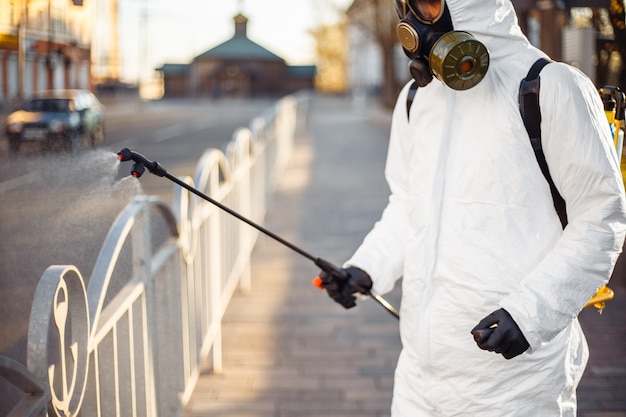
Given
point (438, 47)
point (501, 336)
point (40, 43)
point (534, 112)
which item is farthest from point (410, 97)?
point (40, 43)

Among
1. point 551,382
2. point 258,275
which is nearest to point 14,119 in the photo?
point 258,275

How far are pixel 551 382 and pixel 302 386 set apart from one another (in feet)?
7.13

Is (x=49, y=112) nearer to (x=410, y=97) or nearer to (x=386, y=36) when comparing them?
(x=410, y=97)

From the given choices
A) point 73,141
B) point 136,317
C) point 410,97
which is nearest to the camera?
point 410,97

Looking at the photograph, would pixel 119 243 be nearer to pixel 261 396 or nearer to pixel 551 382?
pixel 551 382

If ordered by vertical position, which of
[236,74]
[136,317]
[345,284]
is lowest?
[236,74]

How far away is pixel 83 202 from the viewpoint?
2424mm

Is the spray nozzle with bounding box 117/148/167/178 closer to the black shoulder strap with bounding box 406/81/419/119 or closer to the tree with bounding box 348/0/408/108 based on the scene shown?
the black shoulder strap with bounding box 406/81/419/119

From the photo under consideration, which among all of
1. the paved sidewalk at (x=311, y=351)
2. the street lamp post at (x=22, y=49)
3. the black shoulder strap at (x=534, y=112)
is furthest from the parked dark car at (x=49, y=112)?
the black shoulder strap at (x=534, y=112)

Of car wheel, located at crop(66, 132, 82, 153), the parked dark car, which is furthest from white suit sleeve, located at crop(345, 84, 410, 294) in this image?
car wheel, located at crop(66, 132, 82, 153)

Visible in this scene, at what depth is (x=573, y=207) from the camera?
199 centimetres

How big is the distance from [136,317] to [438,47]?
1340 millimetres

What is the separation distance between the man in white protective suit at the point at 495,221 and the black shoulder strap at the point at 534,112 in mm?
22

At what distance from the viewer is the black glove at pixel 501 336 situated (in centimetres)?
193
